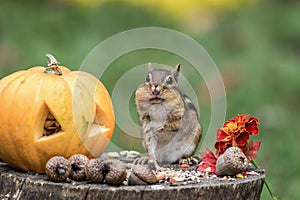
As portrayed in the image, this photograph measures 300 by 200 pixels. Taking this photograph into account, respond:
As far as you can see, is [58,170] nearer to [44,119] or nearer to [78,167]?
[78,167]

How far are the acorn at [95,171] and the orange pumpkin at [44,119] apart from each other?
304 mm

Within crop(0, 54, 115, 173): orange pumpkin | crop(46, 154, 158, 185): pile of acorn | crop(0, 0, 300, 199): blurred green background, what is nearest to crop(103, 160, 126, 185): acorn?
crop(46, 154, 158, 185): pile of acorn

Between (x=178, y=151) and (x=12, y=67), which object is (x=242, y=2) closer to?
(x=12, y=67)

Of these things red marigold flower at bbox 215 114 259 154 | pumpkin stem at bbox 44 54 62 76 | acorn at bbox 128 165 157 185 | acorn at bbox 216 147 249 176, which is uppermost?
pumpkin stem at bbox 44 54 62 76

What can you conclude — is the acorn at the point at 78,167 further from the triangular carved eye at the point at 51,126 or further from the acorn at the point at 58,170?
the triangular carved eye at the point at 51,126

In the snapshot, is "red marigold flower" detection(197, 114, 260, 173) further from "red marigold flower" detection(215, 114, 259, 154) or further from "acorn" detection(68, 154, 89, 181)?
"acorn" detection(68, 154, 89, 181)

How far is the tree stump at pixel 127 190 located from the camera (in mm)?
3477

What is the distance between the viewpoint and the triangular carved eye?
12.7 feet

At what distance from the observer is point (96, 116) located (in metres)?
3.99

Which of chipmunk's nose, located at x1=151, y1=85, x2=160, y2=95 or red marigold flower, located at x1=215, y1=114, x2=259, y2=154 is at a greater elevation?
chipmunk's nose, located at x1=151, y1=85, x2=160, y2=95

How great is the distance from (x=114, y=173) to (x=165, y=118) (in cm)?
63

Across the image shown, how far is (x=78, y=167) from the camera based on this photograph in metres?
3.63

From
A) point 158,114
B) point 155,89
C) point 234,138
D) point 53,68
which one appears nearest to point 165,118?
point 158,114

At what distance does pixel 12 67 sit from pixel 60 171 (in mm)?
4267
